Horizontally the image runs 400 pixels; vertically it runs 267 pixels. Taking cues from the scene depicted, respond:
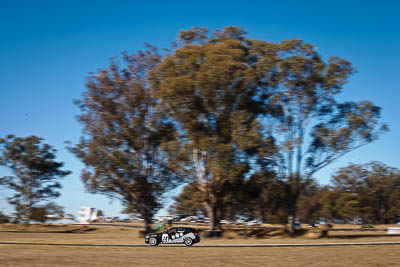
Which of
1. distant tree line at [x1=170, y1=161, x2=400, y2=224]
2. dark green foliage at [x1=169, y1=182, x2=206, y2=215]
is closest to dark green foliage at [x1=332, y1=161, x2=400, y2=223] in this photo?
distant tree line at [x1=170, y1=161, x2=400, y2=224]

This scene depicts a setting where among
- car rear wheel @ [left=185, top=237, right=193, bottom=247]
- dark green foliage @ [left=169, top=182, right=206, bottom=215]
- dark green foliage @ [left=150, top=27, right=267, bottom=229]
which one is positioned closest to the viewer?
car rear wheel @ [left=185, top=237, right=193, bottom=247]

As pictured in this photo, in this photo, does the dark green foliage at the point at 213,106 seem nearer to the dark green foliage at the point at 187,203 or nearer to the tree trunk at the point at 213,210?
the tree trunk at the point at 213,210

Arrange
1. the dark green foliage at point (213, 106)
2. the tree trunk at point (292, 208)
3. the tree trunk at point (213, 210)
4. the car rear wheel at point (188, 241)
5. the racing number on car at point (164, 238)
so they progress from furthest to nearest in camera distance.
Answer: the tree trunk at point (292, 208) → the tree trunk at point (213, 210) → the dark green foliage at point (213, 106) → the racing number on car at point (164, 238) → the car rear wheel at point (188, 241)

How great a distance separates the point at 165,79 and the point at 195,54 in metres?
4.36

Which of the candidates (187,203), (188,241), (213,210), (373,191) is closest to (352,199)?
(373,191)

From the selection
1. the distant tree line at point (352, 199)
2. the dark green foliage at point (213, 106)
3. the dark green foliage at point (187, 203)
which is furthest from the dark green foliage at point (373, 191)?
the dark green foliage at point (213, 106)

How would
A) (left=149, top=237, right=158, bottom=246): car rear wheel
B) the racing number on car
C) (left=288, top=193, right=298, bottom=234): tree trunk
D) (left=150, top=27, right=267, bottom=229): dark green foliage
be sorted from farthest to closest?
(left=288, top=193, right=298, bottom=234): tree trunk < (left=150, top=27, right=267, bottom=229): dark green foliage < (left=149, top=237, right=158, bottom=246): car rear wheel < the racing number on car

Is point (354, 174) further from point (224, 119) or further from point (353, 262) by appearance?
point (353, 262)

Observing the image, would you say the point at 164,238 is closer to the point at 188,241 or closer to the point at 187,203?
the point at 188,241

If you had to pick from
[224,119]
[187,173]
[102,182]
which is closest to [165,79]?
[224,119]

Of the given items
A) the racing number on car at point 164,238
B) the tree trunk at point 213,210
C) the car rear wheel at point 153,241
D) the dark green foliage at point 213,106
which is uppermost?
the dark green foliage at point 213,106

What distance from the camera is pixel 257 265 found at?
62.9 feet

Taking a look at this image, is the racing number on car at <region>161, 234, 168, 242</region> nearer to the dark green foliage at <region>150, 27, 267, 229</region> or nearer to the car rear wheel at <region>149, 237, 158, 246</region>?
the car rear wheel at <region>149, 237, 158, 246</region>

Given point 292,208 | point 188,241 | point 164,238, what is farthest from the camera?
point 292,208
